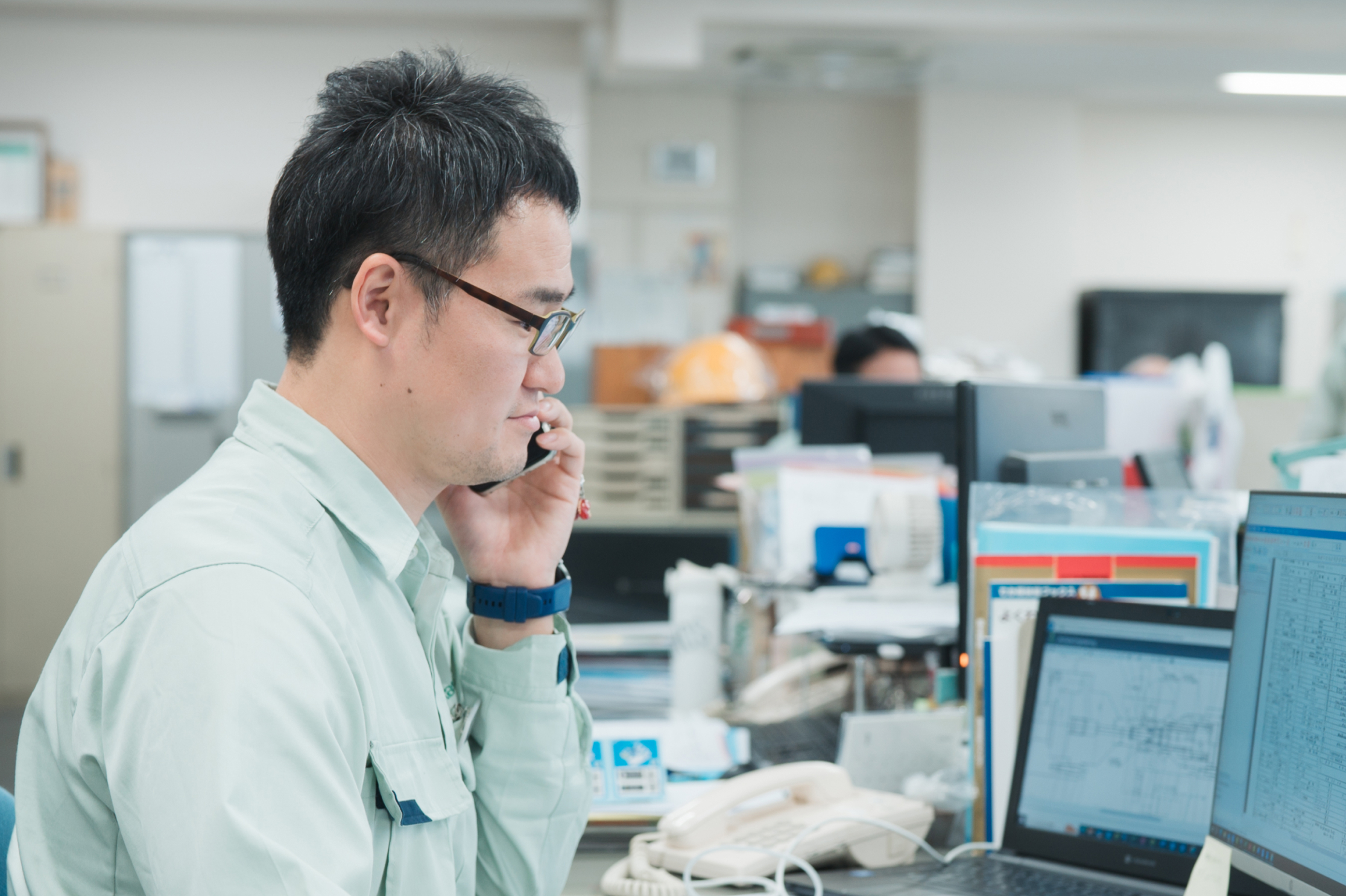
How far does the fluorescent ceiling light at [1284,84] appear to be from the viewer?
5770 millimetres

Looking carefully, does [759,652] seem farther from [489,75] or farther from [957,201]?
[957,201]

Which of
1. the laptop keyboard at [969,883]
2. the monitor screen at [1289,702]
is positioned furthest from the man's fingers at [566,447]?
the monitor screen at [1289,702]

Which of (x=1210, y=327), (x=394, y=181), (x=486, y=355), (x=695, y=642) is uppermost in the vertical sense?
(x=1210, y=327)

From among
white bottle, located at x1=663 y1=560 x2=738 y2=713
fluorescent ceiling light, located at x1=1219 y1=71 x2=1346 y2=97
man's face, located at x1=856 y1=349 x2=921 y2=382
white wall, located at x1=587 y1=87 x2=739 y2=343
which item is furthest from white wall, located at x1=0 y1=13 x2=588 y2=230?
white bottle, located at x1=663 y1=560 x2=738 y2=713

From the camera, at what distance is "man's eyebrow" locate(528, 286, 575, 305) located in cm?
90

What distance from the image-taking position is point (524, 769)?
1053 mm

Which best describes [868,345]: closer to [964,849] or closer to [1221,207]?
[964,849]

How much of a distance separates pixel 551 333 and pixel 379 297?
0.14 m

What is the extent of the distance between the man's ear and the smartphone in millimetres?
311

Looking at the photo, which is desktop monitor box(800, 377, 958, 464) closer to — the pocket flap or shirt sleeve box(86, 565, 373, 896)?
the pocket flap

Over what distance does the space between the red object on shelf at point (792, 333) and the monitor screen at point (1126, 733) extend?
14.9ft

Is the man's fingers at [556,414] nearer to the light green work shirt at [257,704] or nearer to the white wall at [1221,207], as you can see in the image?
the light green work shirt at [257,704]

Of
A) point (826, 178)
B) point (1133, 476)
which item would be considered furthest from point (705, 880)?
point (826, 178)

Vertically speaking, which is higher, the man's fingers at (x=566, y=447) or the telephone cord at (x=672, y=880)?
the man's fingers at (x=566, y=447)
